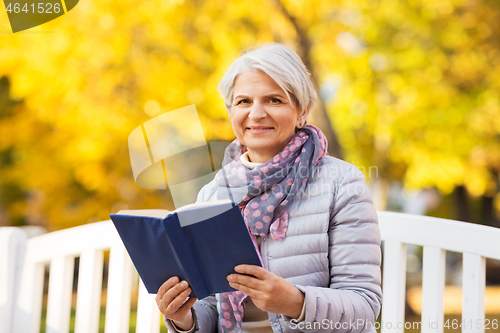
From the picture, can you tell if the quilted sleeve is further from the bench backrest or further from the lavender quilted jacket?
the bench backrest

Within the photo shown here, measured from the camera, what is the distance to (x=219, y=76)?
4066mm

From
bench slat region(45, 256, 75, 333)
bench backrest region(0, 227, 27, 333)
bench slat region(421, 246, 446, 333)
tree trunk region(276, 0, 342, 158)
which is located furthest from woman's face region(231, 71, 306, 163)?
tree trunk region(276, 0, 342, 158)

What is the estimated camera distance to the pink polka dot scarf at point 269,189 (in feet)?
5.08

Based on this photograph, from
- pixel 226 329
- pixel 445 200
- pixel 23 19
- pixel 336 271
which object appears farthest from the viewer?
pixel 445 200

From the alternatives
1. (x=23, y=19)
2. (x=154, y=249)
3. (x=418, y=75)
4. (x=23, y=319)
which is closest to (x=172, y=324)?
(x=154, y=249)

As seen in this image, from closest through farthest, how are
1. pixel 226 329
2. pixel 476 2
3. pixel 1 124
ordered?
1. pixel 226 329
2. pixel 476 2
3. pixel 1 124

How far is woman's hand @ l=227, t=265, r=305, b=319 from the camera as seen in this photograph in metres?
1.24

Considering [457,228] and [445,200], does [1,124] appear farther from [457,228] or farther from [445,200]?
[445,200]

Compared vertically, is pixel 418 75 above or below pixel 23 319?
above

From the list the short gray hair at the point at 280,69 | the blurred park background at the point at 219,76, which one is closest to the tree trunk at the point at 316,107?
the blurred park background at the point at 219,76

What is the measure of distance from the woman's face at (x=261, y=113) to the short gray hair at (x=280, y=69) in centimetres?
2

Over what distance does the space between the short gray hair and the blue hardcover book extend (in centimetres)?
60

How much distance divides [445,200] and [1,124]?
39.1 feet

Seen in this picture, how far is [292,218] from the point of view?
1562 millimetres
